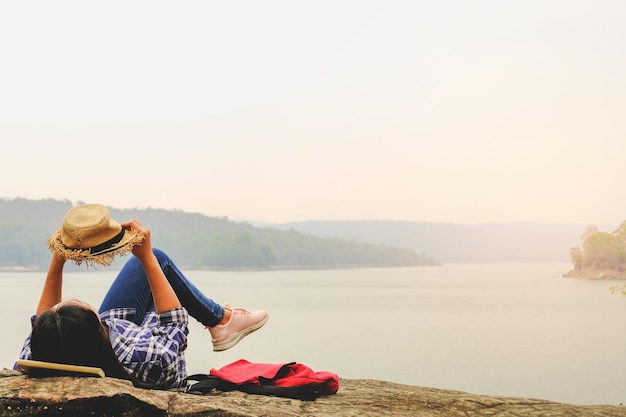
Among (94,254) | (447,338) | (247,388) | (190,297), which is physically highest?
(94,254)

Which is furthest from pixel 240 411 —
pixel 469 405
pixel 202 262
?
pixel 202 262

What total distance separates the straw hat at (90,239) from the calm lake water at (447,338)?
4.71 m

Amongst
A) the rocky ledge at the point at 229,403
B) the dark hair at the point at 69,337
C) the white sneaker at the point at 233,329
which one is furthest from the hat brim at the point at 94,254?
the white sneaker at the point at 233,329

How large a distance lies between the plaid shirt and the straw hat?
257 mm

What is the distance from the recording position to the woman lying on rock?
2.76 metres

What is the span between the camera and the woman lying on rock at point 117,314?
2756mm

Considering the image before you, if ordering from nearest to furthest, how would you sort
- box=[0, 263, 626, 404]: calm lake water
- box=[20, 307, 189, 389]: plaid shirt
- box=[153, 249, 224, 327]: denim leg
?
box=[20, 307, 189, 389]: plaid shirt < box=[153, 249, 224, 327]: denim leg < box=[0, 263, 626, 404]: calm lake water

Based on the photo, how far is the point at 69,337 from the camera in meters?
2.75

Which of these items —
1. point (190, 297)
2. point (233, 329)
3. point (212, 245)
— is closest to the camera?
point (190, 297)

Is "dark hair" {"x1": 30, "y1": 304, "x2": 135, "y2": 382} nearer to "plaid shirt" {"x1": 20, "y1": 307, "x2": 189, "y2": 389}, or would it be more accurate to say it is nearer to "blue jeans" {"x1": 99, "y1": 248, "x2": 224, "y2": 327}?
"plaid shirt" {"x1": 20, "y1": 307, "x2": 189, "y2": 389}

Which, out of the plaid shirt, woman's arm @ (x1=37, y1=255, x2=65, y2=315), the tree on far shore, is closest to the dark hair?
the plaid shirt

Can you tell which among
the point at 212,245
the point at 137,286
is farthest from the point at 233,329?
the point at 212,245

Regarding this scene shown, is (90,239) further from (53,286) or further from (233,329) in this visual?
(233,329)

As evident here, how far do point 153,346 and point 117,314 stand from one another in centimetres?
40
